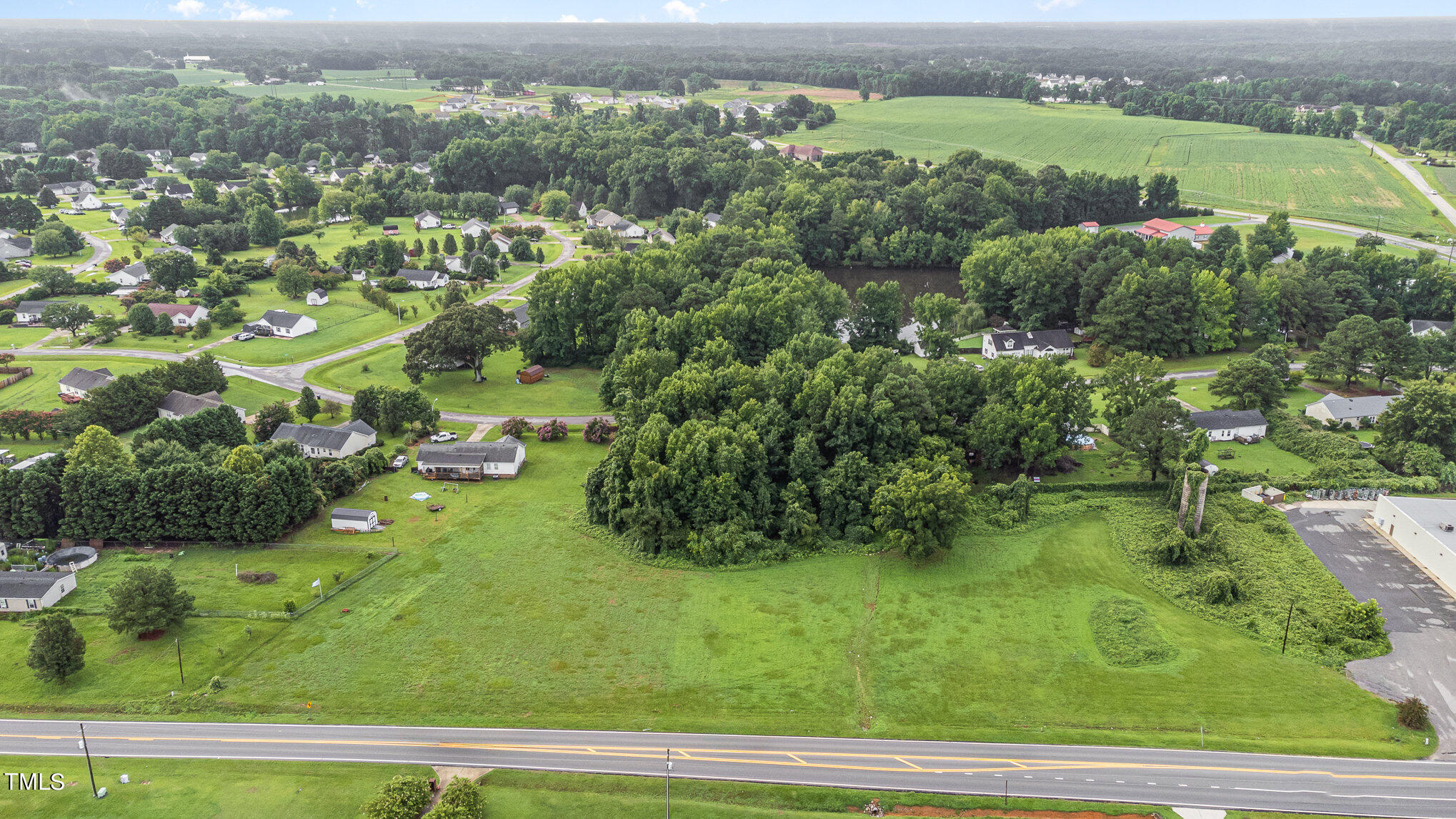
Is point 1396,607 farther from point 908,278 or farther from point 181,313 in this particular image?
point 181,313

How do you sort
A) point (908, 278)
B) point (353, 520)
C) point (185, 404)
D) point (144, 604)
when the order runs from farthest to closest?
1. point (908, 278)
2. point (185, 404)
3. point (353, 520)
4. point (144, 604)

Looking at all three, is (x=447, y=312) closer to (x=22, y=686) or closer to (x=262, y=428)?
(x=262, y=428)

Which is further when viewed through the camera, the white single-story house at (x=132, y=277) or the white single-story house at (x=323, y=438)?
the white single-story house at (x=132, y=277)

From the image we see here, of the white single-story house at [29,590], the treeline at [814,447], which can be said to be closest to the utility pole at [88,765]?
the white single-story house at [29,590]

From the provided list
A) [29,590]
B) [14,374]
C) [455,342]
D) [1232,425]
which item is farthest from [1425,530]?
[14,374]

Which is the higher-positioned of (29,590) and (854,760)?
(29,590)

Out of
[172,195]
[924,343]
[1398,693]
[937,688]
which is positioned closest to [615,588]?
[937,688]

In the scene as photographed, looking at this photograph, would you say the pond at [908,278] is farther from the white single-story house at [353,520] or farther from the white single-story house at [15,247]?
the white single-story house at [15,247]
